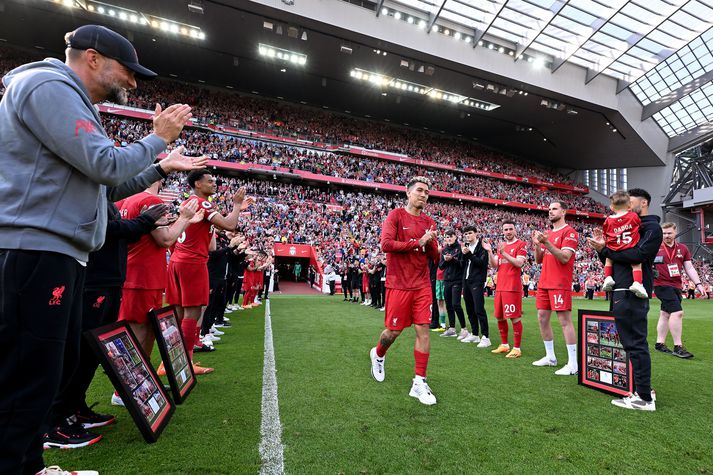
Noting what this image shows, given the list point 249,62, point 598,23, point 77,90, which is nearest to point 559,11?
point 598,23

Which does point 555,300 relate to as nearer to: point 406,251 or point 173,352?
point 406,251

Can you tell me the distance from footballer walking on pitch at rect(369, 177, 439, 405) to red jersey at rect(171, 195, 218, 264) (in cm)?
202

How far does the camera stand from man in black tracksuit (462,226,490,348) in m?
6.43

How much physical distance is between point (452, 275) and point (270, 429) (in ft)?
18.2

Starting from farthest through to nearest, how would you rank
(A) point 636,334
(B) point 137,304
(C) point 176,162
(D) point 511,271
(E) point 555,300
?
1. (D) point 511,271
2. (E) point 555,300
3. (A) point 636,334
4. (B) point 137,304
5. (C) point 176,162

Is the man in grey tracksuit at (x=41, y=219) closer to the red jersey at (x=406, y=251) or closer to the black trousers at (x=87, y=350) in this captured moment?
the black trousers at (x=87, y=350)

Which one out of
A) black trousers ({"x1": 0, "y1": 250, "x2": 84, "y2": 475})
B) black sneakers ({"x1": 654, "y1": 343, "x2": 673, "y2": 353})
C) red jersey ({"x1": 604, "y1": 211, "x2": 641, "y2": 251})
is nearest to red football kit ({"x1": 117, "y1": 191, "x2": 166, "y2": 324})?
black trousers ({"x1": 0, "y1": 250, "x2": 84, "y2": 475})

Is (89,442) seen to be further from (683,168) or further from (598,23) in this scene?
(683,168)

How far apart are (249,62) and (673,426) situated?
35.1 meters

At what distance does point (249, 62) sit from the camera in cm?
3133

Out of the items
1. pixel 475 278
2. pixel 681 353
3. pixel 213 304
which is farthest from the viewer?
pixel 475 278

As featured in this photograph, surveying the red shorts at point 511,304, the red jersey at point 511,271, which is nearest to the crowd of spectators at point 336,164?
the red jersey at point 511,271

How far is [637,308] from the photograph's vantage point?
3447 millimetres

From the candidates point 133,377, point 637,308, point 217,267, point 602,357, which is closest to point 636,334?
point 637,308
